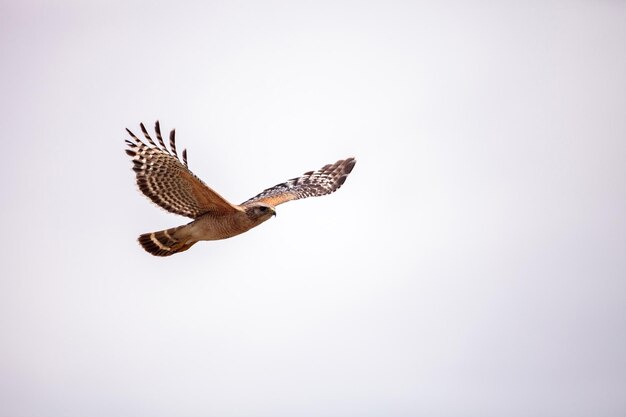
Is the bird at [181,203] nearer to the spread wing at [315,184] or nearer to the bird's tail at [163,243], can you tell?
the bird's tail at [163,243]

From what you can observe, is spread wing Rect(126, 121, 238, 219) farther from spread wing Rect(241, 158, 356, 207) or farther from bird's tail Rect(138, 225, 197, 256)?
spread wing Rect(241, 158, 356, 207)

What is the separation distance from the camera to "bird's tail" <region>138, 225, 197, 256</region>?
1581cm

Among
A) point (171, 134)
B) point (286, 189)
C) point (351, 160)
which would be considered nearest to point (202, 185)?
point (171, 134)

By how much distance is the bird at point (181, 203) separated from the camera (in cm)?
1502

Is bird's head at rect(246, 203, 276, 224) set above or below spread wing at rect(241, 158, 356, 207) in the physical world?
below

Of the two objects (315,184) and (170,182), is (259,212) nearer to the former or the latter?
(170,182)

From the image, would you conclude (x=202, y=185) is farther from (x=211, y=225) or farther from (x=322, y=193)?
(x=322, y=193)

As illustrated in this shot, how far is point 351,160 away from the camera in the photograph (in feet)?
63.2

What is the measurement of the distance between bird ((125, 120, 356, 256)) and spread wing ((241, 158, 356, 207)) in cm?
170

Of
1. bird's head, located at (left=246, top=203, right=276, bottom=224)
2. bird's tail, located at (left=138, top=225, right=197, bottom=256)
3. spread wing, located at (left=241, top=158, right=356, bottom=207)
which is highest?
spread wing, located at (left=241, top=158, right=356, bottom=207)

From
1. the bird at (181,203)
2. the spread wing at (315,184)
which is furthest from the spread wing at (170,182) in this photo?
the spread wing at (315,184)

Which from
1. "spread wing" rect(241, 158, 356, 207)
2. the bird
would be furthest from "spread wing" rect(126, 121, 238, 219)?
"spread wing" rect(241, 158, 356, 207)

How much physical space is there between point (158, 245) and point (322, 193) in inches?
123

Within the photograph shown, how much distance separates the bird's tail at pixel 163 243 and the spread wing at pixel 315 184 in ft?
5.76
